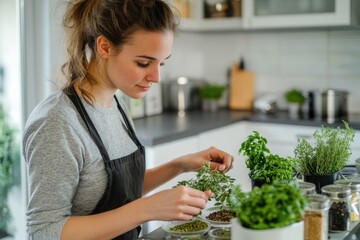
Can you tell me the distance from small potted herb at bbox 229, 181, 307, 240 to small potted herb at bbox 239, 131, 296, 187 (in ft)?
0.79

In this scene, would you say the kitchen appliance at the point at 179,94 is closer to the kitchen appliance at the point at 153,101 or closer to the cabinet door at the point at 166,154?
the kitchen appliance at the point at 153,101

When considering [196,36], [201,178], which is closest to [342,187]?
[201,178]

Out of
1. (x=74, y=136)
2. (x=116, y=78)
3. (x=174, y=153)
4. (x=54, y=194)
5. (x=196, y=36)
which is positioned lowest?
(x=174, y=153)

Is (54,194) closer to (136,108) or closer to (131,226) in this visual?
(131,226)

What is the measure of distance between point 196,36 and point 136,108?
101 cm

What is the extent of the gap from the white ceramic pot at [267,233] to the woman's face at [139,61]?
23.8 inches

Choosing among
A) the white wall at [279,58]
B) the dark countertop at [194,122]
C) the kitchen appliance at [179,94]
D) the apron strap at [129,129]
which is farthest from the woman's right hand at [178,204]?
the kitchen appliance at [179,94]

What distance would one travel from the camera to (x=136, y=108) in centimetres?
342

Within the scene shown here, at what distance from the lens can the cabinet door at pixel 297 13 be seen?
3.26 m

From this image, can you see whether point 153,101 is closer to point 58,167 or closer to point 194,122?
point 194,122

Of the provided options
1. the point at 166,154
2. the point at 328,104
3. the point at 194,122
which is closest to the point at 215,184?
the point at 166,154

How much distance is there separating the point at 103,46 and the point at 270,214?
76 cm

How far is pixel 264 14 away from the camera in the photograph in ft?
11.5

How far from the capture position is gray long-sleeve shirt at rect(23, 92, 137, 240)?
131 centimetres
